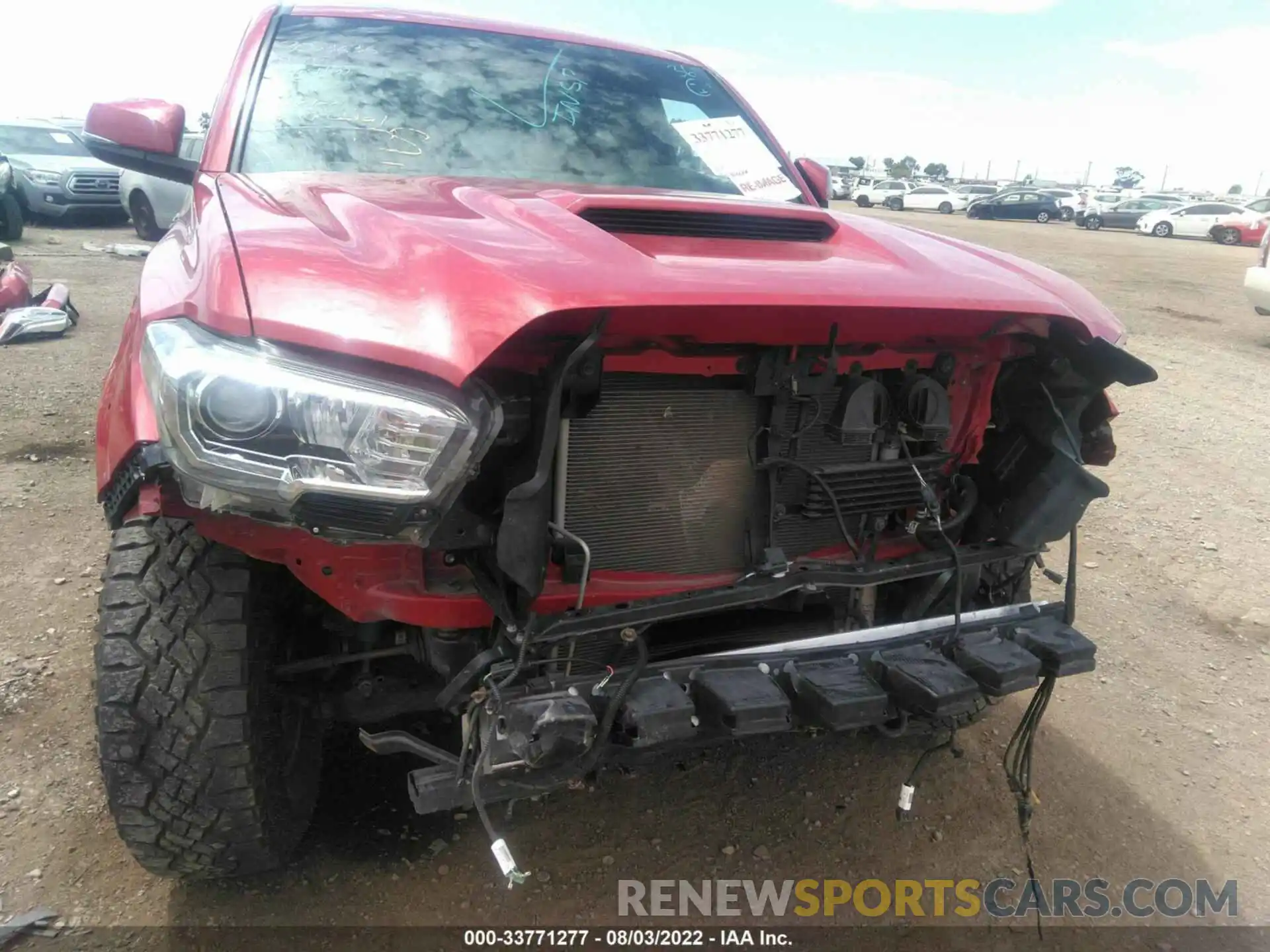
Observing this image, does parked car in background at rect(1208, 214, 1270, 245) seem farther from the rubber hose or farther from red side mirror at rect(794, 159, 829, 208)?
the rubber hose

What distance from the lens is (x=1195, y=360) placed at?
8.20m

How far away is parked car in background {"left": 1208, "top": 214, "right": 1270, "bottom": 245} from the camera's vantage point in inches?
1001

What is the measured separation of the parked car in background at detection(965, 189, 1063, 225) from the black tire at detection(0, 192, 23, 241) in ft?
97.7

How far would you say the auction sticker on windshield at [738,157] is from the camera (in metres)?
3.02

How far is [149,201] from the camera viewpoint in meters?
11.8

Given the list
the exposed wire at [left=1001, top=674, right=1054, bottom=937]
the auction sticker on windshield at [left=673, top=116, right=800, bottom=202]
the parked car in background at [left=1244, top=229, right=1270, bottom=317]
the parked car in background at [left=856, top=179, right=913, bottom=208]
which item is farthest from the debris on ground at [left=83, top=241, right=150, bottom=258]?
the parked car in background at [left=856, top=179, right=913, bottom=208]

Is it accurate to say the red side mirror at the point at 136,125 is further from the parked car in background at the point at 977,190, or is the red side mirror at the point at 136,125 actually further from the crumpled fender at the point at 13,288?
the parked car in background at the point at 977,190

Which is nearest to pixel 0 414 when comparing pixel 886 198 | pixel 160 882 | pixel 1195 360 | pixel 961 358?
pixel 160 882

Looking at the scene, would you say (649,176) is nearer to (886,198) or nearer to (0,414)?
(0,414)

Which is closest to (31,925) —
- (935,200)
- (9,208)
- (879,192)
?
(9,208)

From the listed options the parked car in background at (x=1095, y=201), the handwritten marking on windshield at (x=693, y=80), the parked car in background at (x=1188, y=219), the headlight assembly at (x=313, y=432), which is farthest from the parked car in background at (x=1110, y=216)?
the headlight assembly at (x=313, y=432)

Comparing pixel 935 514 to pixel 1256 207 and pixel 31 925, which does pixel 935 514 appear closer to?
pixel 31 925

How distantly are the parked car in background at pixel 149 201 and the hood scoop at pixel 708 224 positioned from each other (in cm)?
1081

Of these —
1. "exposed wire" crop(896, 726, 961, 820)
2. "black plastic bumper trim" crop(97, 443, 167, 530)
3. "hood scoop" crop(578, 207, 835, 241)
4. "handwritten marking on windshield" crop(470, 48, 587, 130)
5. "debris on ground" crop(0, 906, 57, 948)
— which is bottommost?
"debris on ground" crop(0, 906, 57, 948)
